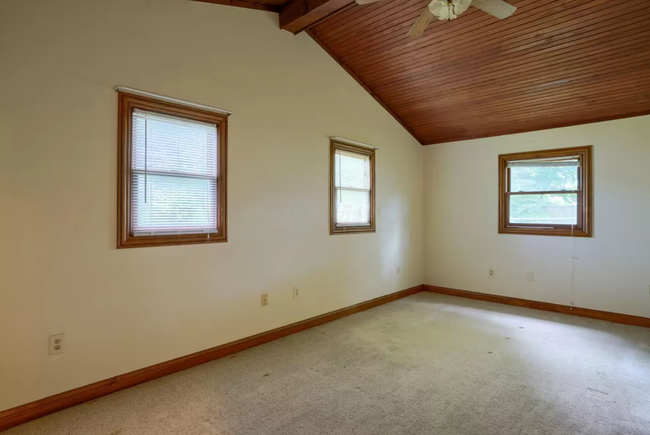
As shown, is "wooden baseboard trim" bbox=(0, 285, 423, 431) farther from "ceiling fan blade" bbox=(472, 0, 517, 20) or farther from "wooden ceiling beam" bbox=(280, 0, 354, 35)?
"ceiling fan blade" bbox=(472, 0, 517, 20)

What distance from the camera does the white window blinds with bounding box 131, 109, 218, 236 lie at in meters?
2.53

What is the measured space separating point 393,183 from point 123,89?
3.64 m

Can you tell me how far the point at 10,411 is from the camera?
2012 mm

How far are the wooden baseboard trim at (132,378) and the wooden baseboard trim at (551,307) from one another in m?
2.50

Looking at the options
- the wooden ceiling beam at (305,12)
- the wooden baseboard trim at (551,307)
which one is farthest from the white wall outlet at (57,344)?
the wooden baseboard trim at (551,307)

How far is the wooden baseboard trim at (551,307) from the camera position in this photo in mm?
3972

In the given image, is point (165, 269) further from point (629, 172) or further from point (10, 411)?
point (629, 172)

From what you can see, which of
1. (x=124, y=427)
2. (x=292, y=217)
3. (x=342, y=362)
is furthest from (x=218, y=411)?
(x=292, y=217)

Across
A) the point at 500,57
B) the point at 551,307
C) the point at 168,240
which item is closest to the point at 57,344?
the point at 168,240

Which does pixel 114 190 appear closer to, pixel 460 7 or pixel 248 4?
pixel 248 4

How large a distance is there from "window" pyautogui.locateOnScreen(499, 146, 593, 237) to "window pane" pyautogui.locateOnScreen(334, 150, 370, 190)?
201 cm

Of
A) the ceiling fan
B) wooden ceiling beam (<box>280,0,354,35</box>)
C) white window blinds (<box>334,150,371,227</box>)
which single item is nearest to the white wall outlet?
white window blinds (<box>334,150,371,227</box>)

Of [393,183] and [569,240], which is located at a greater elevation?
[393,183]

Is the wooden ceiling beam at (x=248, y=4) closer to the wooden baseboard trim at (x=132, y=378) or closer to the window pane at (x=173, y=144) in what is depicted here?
the window pane at (x=173, y=144)
